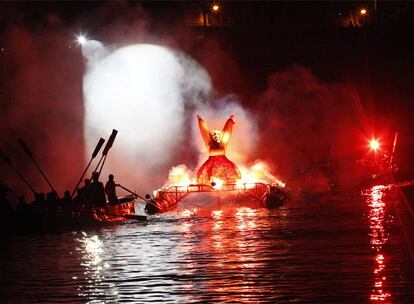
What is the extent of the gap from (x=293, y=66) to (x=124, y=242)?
1470 inches

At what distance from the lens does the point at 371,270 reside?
14.6 metres

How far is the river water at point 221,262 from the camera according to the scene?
13.0 m

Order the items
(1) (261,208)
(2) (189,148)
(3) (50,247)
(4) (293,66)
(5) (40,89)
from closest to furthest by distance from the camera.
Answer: (3) (50,247), (1) (261,208), (5) (40,89), (2) (189,148), (4) (293,66)

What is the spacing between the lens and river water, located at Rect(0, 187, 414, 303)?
13047 millimetres

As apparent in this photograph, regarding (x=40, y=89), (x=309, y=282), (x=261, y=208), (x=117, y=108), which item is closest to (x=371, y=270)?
(x=309, y=282)

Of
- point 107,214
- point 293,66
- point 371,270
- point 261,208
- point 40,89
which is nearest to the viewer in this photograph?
point 371,270

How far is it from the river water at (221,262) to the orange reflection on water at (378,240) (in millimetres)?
22

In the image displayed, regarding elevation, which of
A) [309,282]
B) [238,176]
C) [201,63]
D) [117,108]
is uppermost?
[201,63]

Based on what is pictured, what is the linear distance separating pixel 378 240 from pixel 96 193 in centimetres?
1114

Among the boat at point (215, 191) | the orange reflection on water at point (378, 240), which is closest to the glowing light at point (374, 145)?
the orange reflection on water at point (378, 240)

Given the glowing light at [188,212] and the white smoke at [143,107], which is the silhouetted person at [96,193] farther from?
the white smoke at [143,107]

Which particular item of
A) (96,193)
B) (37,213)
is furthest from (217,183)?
(37,213)

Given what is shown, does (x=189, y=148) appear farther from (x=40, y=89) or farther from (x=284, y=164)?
(x=40, y=89)

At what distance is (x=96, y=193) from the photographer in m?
26.8
